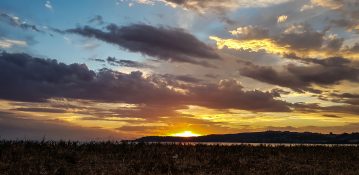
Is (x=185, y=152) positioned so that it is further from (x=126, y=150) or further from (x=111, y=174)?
(x=111, y=174)

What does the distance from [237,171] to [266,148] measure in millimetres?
12952

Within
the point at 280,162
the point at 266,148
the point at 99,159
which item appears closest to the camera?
the point at 99,159

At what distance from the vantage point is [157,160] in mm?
28031

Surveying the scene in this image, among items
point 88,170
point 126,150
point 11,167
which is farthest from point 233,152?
point 11,167

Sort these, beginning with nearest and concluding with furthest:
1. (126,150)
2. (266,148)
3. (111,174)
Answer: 1. (111,174)
2. (126,150)
3. (266,148)

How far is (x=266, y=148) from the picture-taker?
37688 mm

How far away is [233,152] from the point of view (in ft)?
115

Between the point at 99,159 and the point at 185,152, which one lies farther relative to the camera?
the point at 185,152

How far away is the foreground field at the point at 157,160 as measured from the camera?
2448cm

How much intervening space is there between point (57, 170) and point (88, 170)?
5.27ft

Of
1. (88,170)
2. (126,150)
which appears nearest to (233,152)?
(126,150)

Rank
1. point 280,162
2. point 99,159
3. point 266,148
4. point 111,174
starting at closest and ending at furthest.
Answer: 1. point 111,174
2. point 99,159
3. point 280,162
4. point 266,148

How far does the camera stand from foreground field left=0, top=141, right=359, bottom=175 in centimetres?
2448

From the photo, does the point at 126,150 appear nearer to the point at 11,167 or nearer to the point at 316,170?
the point at 11,167
